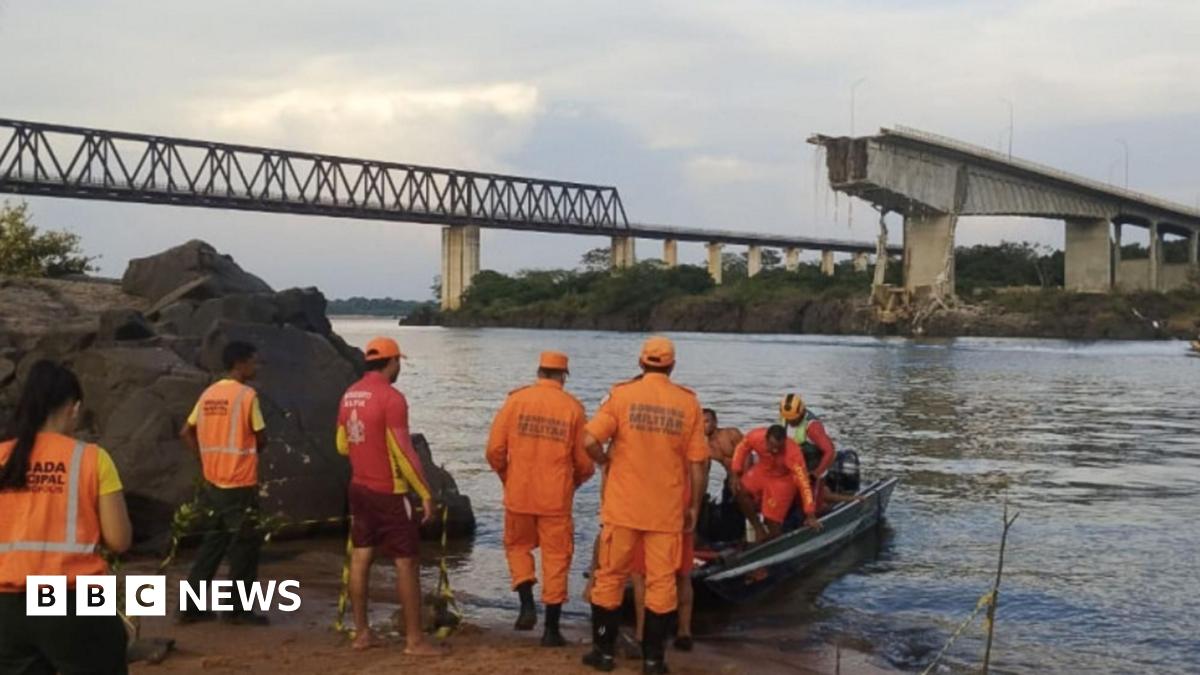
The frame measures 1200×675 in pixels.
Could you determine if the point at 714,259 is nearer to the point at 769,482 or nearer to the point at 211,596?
the point at 769,482

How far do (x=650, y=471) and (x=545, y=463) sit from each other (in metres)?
1.16

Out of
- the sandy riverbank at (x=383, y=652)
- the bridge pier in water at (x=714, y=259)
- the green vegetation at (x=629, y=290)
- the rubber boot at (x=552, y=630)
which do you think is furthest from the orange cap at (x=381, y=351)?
the bridge pier in water at (x=714, y=259)

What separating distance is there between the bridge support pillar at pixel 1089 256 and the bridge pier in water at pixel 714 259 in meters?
46.5

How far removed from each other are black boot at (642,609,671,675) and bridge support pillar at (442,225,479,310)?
128 metres

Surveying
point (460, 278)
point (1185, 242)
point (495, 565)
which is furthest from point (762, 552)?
point (1185, 242)

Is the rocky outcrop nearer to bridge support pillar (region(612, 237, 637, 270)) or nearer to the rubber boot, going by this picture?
the rubber boot

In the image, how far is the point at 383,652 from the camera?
8.31 metres

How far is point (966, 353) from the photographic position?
255 ft

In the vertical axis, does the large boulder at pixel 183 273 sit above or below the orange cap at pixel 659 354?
above

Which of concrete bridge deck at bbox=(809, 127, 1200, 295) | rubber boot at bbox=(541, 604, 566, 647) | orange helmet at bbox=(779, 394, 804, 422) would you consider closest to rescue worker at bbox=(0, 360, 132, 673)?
rubber boot at bbox=(541, 604, 566, 647)

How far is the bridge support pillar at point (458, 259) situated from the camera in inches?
5379

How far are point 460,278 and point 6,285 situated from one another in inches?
4714

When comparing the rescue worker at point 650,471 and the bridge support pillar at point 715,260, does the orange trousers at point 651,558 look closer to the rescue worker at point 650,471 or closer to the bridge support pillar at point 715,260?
the rescue worker at point 650,471

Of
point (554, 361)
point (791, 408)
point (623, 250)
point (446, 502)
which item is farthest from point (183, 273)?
point (623, 250)
